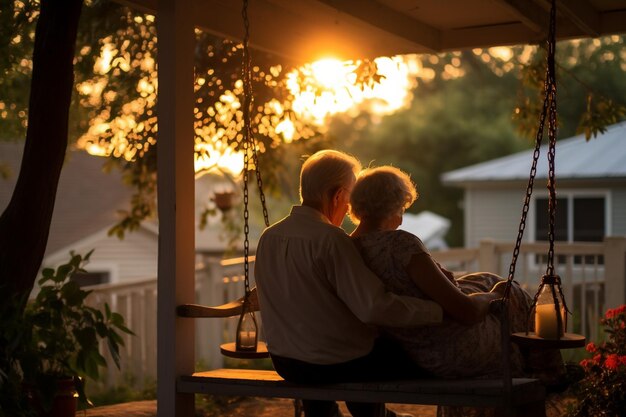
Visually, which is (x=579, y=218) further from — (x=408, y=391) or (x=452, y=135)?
(x=452, y=135)

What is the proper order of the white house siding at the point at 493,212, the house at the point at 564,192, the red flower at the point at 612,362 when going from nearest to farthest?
the red flower at the point at 612,362
the house at the point at 564,192
the white house siding at the point at 493,212

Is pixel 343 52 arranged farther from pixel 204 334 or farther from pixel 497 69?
pixel 497 69

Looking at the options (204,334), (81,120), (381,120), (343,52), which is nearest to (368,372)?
(343,52)

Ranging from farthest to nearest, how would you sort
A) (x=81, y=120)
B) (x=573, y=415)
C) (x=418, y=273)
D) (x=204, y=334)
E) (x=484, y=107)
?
(x=484, y=107), (x=81, y=120), (x=204, y=334), (x=573, y=415), (x=418, y=273)

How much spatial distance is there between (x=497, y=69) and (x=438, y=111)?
3.12 metres

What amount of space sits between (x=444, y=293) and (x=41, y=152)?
2808 mm

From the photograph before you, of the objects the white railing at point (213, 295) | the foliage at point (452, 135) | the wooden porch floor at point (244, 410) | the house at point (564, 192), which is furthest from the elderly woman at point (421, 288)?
the foliage at point (452, 135)

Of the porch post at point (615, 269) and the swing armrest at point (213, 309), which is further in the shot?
the porch post at point (615, 269)

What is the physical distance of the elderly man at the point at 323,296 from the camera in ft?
→ 12.2

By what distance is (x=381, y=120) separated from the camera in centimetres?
4472

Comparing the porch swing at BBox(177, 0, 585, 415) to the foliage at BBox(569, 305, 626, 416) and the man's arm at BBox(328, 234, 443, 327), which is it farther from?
the foliage at BBox(569, 305, 626, 416)

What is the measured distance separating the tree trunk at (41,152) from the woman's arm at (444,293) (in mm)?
2563

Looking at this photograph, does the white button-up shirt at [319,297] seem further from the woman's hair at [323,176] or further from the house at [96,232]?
the house at [96,232]

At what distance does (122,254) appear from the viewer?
71.3 ft
